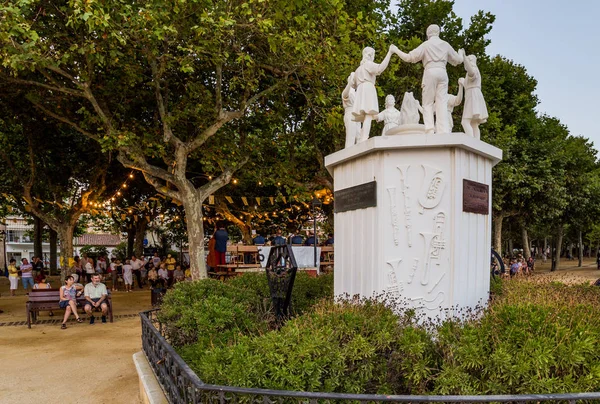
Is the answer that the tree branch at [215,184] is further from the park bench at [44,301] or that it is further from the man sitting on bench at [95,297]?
the park bench at [44,301]

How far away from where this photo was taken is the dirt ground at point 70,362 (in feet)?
21.1

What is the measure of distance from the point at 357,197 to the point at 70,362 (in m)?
5.88

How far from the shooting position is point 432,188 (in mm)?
6148

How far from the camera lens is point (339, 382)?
3855mm

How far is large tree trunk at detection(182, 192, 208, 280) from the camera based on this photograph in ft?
42.6

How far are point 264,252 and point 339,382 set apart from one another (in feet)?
43.1

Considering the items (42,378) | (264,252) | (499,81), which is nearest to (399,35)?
(499,81)

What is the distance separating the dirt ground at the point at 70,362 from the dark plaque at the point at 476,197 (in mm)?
3678

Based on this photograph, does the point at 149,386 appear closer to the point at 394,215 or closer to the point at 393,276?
the point at 393,276

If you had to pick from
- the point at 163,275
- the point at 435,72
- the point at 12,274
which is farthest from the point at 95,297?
the point at 435,72

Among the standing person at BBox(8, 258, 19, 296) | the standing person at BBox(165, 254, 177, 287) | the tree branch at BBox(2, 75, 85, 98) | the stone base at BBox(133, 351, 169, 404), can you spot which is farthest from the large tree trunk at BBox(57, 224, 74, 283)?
the stone base at BBox(133, 351, 169, 404)

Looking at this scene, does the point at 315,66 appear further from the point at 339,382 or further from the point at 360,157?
the point at 339,382

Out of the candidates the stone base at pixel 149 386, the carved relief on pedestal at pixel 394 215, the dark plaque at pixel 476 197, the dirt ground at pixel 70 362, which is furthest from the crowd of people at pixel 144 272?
the dark plaque at pixel 476 197

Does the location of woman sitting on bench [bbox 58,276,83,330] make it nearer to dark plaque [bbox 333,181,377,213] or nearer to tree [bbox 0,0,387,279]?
tree [bbox 0,0,387,279]
